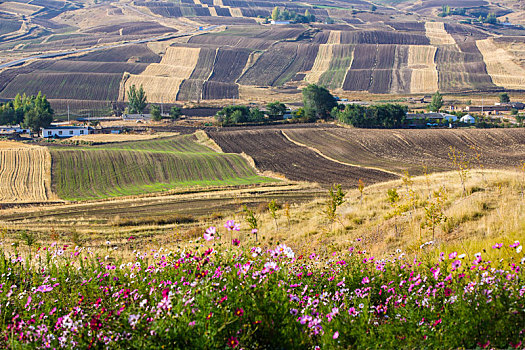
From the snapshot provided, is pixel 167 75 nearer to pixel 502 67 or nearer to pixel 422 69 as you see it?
pixel 422 69

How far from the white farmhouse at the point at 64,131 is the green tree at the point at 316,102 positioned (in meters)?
41.1

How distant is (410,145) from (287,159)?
19.2 metres

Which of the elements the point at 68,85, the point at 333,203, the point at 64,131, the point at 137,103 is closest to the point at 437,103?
the point at 137,103

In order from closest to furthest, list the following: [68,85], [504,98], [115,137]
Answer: [115,137], [504,98], [68,85]

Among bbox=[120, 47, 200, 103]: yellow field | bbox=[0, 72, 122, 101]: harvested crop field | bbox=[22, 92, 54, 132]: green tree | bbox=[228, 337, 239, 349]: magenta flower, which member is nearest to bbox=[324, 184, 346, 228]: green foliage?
bbox=[228, 337, 239, 349]: magenta flower

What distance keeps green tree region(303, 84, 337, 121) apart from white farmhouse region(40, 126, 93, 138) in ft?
135

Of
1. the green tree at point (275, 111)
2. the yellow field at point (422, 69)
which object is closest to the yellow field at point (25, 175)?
the green tree at point (275, 111)

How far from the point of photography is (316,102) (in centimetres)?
10562

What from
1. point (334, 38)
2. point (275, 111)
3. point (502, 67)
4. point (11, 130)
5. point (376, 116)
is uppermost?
point (334, 38)

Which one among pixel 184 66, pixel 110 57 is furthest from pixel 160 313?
pixel 110 57

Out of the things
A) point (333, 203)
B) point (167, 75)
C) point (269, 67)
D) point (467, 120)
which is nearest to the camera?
point (333, 203)

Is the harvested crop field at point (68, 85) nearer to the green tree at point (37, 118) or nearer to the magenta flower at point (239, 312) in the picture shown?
the green tree at point (37, 118)

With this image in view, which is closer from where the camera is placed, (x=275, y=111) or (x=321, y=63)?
(x=275, y=111)

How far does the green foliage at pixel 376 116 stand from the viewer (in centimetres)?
9250
